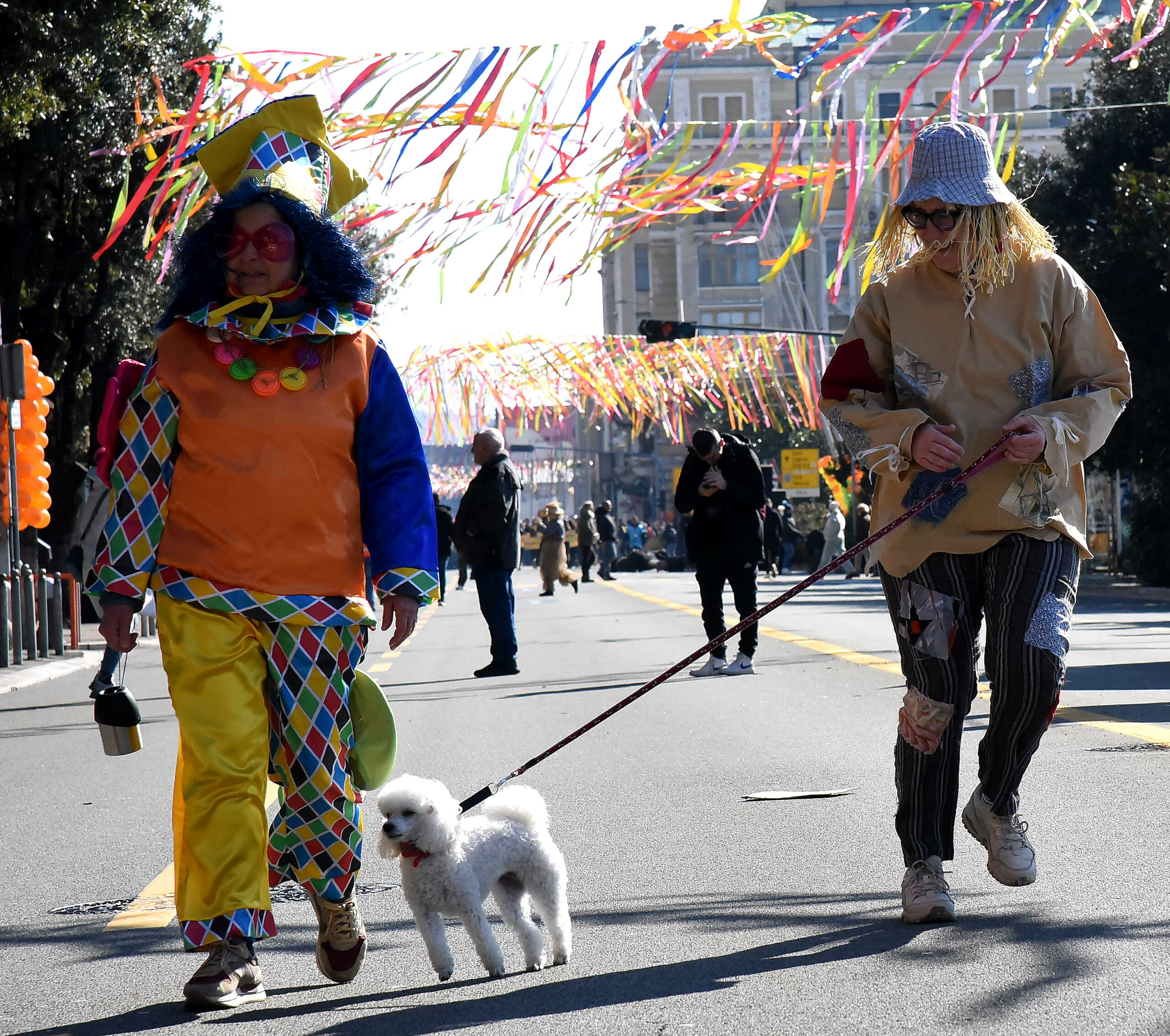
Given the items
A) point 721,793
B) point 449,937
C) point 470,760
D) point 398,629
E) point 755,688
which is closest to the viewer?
point 398,629

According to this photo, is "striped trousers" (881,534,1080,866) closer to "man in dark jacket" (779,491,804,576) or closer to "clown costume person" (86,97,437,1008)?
"clown costume person" (86,97,437,1008)

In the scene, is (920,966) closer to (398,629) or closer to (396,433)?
(398,629)

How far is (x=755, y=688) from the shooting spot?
12.1m

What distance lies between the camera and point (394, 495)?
426 cm

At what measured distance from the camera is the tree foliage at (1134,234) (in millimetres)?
27844

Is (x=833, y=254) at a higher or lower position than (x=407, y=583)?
higher

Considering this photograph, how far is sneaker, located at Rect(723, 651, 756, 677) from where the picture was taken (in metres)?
13.4

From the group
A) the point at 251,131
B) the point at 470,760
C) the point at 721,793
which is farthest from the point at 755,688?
the point at 251,131

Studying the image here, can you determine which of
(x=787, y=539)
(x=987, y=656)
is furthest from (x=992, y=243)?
(x=787, y=539)

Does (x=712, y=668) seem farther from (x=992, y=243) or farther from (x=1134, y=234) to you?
(x=1134, y=234)

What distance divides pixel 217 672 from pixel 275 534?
344 millimetres

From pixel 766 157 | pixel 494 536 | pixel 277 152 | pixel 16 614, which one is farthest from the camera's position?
pixel 766 157

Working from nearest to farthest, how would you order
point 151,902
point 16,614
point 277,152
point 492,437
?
point 277,152 < point 151,902 < point 492,437 < point 16,614

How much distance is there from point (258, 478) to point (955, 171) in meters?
1.92
